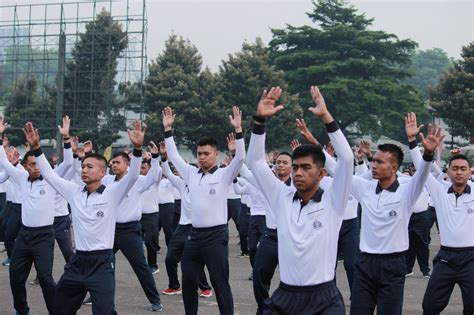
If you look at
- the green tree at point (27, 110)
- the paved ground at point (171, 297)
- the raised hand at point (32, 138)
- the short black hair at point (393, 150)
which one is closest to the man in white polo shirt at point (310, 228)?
the short black hair at point (393, 150)

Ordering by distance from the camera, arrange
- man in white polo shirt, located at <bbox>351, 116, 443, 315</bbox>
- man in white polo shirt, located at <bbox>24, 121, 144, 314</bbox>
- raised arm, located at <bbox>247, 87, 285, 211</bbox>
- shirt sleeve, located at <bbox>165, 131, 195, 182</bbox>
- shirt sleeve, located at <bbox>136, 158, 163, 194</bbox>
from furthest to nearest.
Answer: shirt sleeve, located at <bbox>136, 158, 163, 194</bbox> < shirt sleeve, located at <bbox>165, 131, 195, 182</bbox> < man in white polo shirt, located at <bbox>24, 121, 144, 314</bbox> < man in white polo shirt, located at <bbox>351, 116, 443, 315</bbox> < raised arm, located at <bbox>247, 87, 285, 211</bbox>

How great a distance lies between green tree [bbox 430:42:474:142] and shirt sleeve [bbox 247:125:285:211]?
29480 millimetres

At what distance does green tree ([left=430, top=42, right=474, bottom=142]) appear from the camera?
33.7m

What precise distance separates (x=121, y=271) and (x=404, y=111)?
30041 mm

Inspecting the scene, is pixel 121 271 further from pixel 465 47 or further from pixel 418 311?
pixel 465 47

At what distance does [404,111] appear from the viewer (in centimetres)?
4019

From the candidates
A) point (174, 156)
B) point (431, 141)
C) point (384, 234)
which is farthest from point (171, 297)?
point (431, 141)

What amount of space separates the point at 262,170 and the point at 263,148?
20cm

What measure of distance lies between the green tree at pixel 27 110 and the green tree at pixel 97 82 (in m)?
1.06

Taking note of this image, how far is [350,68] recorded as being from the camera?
40562mm

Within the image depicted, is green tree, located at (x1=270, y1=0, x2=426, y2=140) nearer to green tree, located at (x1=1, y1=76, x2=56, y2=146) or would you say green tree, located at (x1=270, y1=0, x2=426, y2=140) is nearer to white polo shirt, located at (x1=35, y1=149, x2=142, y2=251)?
green tree, located at (x1=1, y1=76, x2=56, y2=146)

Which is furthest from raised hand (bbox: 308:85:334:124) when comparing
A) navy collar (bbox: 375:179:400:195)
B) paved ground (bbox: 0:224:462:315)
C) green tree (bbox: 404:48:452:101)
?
green tree (bbox: 404:48:452:101)

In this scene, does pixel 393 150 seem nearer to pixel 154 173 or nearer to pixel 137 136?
pixel 137 136

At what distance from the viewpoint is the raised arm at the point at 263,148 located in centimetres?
526
